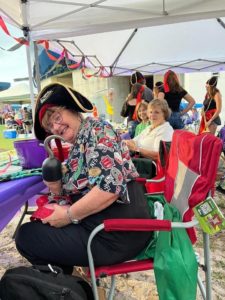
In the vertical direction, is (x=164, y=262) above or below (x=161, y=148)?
below

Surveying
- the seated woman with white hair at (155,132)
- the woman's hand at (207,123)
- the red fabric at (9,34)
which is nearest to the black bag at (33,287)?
the seated woman with white hair at (155,132)

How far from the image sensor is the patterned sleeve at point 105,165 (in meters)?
0.85

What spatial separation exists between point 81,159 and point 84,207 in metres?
0.18

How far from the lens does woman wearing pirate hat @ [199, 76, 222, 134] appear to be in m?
3.56

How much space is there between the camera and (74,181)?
3.21 ft

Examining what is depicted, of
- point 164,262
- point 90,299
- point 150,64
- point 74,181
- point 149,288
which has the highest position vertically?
point 150,64

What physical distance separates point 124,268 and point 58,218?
29 centimetres

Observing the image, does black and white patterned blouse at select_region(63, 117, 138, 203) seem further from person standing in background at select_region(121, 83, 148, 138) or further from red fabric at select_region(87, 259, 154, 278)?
person standing in background at select_region(121, 83, 148, 138)

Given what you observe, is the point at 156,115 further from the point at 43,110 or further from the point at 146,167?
the point at 43,110

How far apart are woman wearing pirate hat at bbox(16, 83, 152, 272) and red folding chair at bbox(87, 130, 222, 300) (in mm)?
51

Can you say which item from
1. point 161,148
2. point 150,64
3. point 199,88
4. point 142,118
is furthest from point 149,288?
point 199,88

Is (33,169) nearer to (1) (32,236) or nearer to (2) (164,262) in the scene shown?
(1) (32,236)

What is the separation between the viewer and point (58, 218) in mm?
932

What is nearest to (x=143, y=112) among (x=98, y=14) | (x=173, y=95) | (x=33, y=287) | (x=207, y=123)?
(x=173, y=95)
